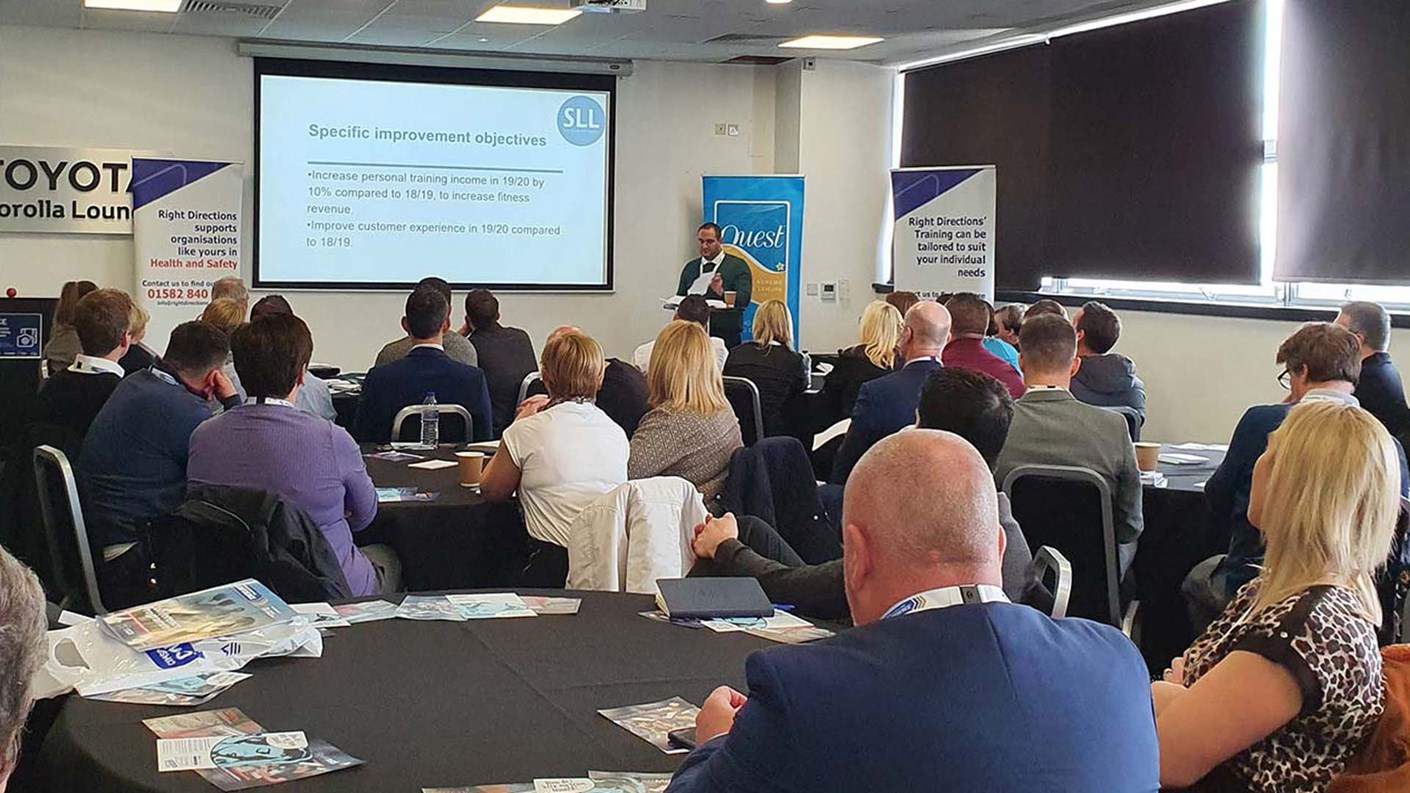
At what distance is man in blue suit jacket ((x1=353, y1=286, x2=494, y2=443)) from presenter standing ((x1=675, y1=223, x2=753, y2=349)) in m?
4.91

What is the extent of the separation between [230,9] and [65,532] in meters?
6.04

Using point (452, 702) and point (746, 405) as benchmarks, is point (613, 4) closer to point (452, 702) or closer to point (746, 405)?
point (746, 405)

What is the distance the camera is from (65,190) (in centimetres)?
1066

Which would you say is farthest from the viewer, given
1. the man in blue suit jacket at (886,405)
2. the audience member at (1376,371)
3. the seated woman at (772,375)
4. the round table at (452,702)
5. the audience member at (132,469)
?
the seated woman at (772,375)

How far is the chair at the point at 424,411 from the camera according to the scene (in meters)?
5.73

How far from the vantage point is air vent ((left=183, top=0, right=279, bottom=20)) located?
30.6ft

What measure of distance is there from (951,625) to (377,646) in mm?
1485

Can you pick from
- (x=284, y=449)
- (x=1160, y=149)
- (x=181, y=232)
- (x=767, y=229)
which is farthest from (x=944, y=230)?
(x=284, y=449)

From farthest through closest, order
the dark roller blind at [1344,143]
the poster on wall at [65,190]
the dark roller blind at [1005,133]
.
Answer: the poster on wall at [65,190] → the dark roller blind at [1005,133] → the dark roller blind at [1344,143]

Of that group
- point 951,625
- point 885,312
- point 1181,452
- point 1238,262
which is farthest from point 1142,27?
point 951,625

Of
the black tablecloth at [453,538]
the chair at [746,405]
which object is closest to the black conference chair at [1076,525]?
the black tablecloth at [453,538]

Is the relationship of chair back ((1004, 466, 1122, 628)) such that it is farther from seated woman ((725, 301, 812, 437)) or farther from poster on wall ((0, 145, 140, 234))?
poster on wall ((0, 145, 140, 234))

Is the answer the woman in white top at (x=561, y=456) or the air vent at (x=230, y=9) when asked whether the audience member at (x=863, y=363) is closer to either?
the woman in white top at (x=561, y=456)

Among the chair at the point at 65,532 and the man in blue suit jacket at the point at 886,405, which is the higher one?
the man in blue suit jacket at the point at 886,405
